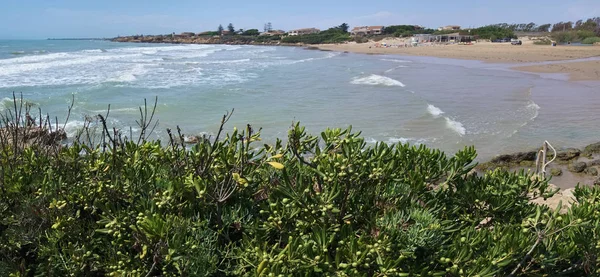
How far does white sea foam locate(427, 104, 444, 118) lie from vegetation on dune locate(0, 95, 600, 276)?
1495cm

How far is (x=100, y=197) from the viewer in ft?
7.96

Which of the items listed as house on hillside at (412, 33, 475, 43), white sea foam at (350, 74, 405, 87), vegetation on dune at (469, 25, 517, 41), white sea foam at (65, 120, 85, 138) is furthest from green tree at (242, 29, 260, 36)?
white sea foam at (65, 120, 85, 138)

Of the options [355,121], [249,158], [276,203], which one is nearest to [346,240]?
[276,203]

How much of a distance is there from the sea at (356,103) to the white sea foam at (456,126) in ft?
0.13

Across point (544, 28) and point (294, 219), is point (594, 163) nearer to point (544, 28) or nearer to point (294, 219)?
point (294, 219)

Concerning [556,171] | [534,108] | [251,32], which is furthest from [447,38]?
[556,171]

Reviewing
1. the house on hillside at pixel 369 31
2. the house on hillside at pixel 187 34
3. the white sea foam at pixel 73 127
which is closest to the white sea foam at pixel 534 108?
the white sea foam at pixel 73 127

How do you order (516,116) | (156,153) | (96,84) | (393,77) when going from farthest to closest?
(393,77), (96,84), (516,116), (156,153)

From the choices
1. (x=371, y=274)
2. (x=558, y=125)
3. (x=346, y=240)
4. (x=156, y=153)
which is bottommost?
(x=558, y=125)

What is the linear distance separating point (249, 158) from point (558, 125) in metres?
16.1

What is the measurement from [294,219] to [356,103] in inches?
706

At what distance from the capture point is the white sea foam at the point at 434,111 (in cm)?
1706

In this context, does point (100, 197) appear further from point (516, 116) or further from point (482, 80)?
point (482, 80)

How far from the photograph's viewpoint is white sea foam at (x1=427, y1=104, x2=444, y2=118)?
17062 millimetres
